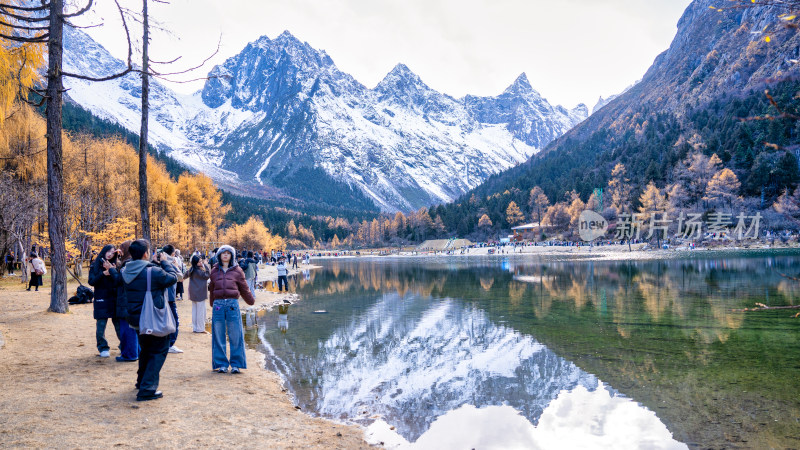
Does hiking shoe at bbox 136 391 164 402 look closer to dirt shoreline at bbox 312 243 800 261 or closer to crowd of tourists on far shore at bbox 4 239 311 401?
crowd of tourists on far shore at bbox 4 239 311 401

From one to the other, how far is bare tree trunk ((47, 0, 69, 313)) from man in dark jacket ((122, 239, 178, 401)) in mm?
7570

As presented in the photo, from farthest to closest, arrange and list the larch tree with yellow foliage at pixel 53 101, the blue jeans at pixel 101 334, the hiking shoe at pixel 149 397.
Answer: the larch tree with yellow foliage at pixel 53 101
the blue jeans at pixel 101 334
the hiking shoe at pixel 149 397

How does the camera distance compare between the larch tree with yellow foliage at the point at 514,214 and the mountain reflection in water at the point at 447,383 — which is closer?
the mountain reflection in water at the point at 447,383

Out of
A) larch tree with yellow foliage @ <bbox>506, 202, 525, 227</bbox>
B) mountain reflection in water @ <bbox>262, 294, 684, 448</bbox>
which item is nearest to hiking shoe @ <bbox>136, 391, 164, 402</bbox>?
mountain reflection in water @ <bbox>262, 294, 684, 448</bbox>

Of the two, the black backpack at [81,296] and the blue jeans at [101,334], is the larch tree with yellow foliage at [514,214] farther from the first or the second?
the blue jeans at [101,334]

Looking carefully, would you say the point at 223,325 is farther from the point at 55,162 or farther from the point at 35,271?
the point at 35,271

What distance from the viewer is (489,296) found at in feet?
80.0

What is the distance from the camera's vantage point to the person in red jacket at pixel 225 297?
866 cm

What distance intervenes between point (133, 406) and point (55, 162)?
958 centimetres

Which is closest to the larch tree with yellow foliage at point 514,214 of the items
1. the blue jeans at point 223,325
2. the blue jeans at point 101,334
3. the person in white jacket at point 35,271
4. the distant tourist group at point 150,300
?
the person in white jacket at point 35,271

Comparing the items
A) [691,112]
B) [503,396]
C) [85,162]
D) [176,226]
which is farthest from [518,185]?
[503,396]

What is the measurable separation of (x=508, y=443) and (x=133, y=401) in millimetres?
5727

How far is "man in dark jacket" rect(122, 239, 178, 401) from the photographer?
6.73 meters

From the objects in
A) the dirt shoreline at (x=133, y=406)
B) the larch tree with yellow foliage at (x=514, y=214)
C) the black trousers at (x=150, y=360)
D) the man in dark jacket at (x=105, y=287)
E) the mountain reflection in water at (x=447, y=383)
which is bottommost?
the mountain reflection in water at (x=447, y=383)
